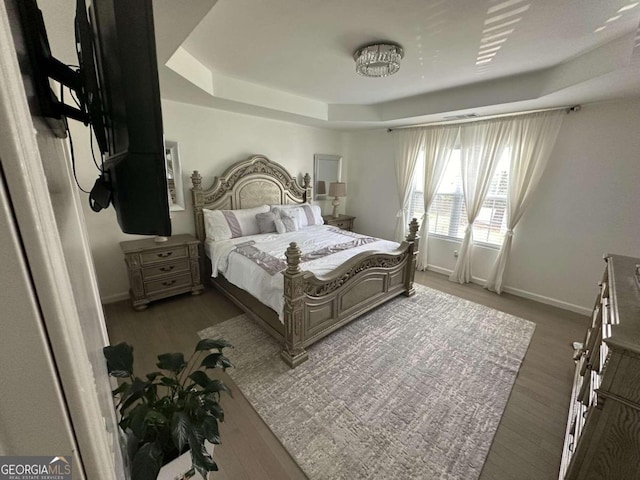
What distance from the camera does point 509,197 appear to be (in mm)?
3279

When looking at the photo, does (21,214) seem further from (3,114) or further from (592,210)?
(592,210)

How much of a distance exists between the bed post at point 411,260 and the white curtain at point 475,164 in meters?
1.04

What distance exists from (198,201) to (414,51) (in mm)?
2860

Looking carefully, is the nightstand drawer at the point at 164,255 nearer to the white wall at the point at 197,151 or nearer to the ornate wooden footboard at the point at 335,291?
the white wall at the point at 197,151

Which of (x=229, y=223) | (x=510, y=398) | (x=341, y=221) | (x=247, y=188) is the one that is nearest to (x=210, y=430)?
(x=510, y=398)

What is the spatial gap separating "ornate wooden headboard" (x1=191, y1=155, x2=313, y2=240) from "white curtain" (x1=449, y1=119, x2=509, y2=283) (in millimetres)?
2458

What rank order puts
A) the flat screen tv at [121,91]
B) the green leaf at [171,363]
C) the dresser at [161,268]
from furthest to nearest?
the dresser at [161,268], the green leaf at [171,363], the flat screen tv at [121,91]

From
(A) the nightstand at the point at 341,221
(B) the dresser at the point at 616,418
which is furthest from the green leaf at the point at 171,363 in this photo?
(A) the nightstand at the point at 341,221

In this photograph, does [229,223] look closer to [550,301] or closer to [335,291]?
[335,291]

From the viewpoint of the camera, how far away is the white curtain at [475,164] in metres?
3.32

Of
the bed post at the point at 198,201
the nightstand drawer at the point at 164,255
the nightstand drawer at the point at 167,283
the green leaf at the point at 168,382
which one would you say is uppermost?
the bed post at the point at 198,201

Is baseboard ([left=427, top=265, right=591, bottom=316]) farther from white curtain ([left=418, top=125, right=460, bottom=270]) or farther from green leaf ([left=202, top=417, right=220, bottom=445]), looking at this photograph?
green leaf ([left=202, top=417, right=220, bottom=445])

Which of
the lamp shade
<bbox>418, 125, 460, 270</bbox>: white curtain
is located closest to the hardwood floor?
<bbox>418, 125, 460, 270</bbox>: white curtain

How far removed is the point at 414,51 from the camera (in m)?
2.15
